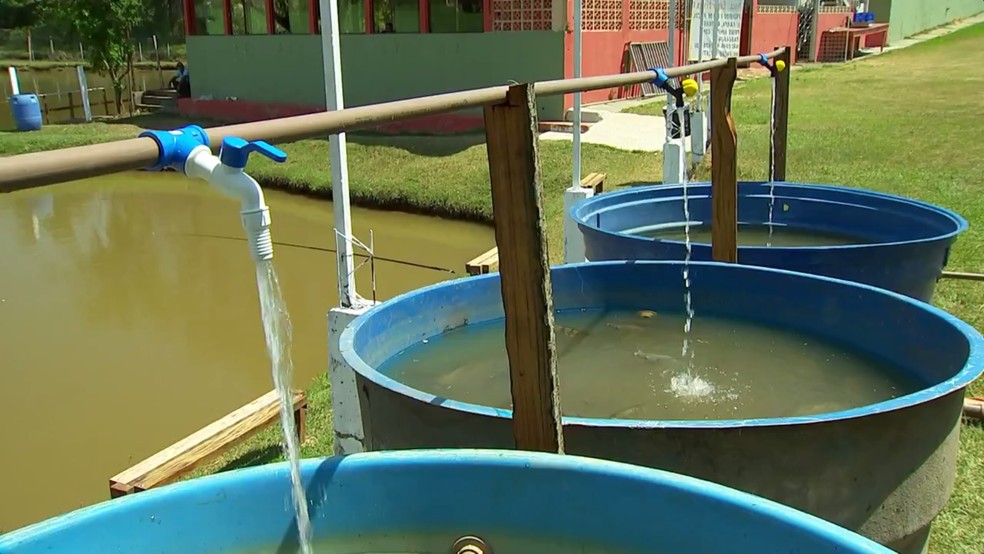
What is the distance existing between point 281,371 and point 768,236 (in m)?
4.71

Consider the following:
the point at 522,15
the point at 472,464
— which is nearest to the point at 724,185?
the point at 472,464

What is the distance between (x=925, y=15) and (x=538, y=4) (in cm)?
2619

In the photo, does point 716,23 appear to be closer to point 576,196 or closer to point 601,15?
point 576,196

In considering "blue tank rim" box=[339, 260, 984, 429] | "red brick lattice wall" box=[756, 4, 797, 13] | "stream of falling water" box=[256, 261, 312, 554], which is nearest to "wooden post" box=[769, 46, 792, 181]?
"blue tank rim" box=[339, 260, 984, 429]

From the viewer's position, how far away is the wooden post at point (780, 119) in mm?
6160

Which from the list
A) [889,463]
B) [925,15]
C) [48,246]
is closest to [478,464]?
[889,463]

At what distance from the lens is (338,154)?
3.65 metres

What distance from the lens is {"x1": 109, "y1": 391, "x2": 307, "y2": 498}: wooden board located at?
376 cm

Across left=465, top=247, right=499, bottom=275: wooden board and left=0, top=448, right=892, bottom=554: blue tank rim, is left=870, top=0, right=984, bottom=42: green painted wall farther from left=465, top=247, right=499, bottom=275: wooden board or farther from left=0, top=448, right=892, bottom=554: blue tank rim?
left=0, top=448, right=892, bottom=554: blue tank rim

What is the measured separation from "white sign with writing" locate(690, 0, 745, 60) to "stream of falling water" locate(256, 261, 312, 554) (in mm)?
6649

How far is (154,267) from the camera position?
9867mm

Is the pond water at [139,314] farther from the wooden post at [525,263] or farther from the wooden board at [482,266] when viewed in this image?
the wooden post at [525,263]

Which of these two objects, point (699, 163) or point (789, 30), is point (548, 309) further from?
point (789, 30)

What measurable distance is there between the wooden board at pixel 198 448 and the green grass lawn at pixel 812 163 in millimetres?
221
